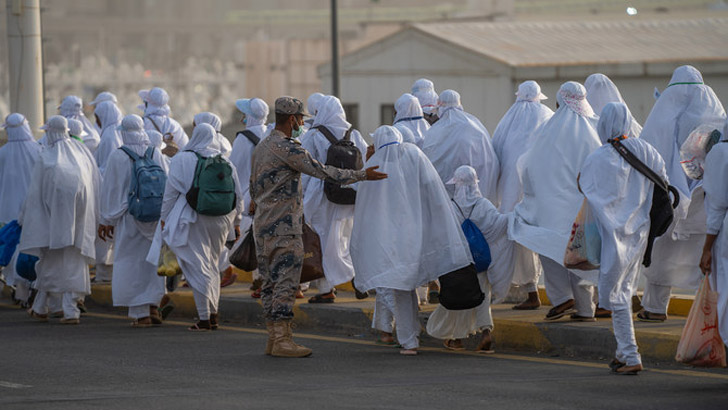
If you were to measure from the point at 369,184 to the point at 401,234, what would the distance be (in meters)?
0.40

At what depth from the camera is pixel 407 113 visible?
11492mm

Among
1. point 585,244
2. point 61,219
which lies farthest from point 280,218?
point 61,219

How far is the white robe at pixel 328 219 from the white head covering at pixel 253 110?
1.30 metres

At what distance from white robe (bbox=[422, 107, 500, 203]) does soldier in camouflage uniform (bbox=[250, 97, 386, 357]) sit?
184 cm

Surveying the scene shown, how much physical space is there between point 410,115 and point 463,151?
796mm

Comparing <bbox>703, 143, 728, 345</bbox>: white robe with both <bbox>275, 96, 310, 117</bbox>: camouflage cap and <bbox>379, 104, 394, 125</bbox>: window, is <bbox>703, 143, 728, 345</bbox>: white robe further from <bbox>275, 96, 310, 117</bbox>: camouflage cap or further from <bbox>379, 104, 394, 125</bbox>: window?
<bbox>379, 104, 394, 125</bbox>: window

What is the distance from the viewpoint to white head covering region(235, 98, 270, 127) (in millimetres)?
12586

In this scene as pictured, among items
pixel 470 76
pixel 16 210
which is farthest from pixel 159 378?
pixel 470 76

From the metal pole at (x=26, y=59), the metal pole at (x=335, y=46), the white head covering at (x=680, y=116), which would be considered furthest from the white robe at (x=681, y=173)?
the metal pole at (x=335, y=46)

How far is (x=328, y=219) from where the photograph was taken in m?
11.3

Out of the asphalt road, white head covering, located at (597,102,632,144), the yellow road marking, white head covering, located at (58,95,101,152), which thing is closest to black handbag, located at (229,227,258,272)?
the asphalt road

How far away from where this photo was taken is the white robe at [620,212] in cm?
816

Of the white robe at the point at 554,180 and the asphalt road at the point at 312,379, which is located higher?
the white robe at the point at 554,180

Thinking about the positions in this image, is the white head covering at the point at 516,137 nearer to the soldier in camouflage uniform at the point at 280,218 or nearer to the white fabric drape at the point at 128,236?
the soldier in camouflage uniform at the point at 280,218
